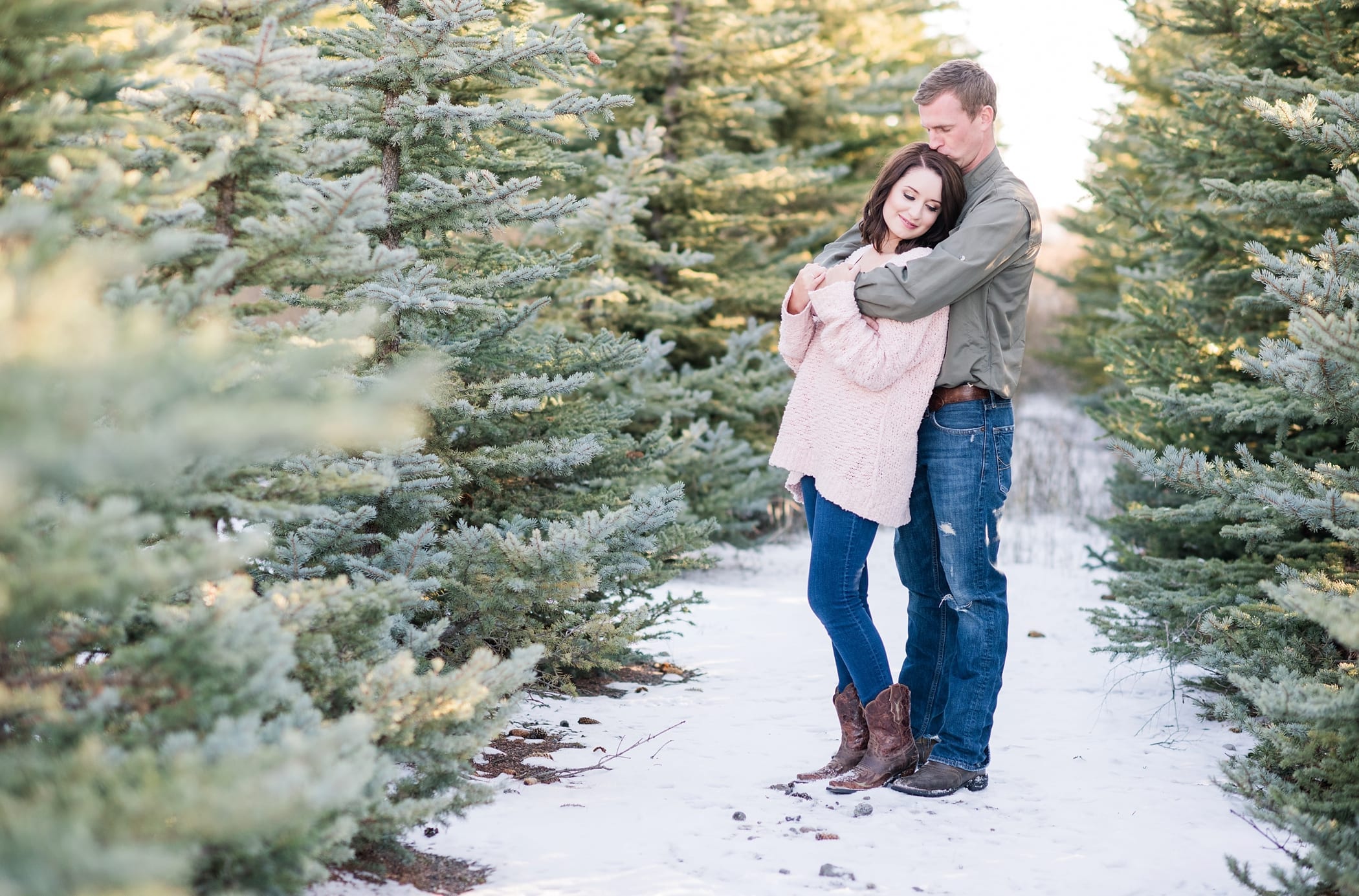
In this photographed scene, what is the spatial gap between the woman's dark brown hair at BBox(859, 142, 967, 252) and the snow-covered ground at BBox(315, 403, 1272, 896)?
6.35 feet

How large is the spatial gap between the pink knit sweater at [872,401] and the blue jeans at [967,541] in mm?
114

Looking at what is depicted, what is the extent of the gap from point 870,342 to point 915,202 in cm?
54

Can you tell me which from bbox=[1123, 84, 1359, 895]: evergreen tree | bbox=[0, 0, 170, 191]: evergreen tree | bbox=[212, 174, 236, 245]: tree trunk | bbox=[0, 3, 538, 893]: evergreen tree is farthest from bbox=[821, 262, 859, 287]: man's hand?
bbox=[0, 0, 170, 191]: evergreen tree

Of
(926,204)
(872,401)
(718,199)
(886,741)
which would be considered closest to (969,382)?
(872,401)

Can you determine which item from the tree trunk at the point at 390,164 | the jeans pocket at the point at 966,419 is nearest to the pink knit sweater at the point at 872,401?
the jeans pocket at the point at 966,419

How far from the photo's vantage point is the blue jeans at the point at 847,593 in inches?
142

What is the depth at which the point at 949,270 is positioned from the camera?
337cm

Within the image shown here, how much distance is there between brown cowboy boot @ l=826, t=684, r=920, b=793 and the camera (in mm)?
3588

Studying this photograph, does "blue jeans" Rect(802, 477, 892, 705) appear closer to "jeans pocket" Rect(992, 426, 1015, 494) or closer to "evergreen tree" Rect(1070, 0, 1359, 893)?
"jeans pocket" Rect(992, 426, 1015, 494)

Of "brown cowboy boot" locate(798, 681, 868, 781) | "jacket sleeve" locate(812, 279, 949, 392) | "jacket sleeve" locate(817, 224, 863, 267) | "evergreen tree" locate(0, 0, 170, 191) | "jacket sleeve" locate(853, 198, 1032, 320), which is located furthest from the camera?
"jacket sleeve" locate(817, 224, 863, 267)

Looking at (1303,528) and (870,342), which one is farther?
(1303,528)

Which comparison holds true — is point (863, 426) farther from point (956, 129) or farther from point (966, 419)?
point (956, 129)

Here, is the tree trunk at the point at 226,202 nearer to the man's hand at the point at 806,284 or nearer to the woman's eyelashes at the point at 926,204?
the man's hand at the point at 806,284

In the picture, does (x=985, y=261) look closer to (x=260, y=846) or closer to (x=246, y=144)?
(x=246, y=144)
